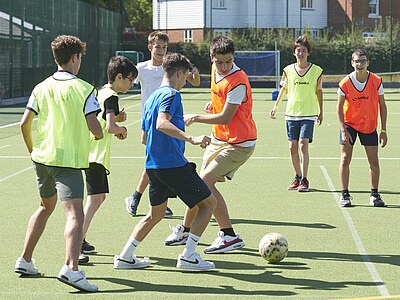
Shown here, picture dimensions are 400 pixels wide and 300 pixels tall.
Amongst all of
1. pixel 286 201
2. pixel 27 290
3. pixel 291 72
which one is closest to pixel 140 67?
pixel 286 201

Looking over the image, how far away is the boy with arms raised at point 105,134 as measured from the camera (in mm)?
8797

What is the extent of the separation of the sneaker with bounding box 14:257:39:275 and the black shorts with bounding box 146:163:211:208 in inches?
44.2

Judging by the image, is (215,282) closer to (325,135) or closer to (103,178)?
(103,178)

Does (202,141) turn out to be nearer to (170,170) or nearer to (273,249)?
(170,170)

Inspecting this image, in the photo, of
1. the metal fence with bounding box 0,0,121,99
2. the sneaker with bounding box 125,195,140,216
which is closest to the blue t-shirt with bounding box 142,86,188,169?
the sneaker with bounding box 125,195,140,216

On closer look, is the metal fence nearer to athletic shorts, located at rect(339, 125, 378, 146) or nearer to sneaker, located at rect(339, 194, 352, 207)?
athletic shorts, located at rect(339, 125, 378, 146)

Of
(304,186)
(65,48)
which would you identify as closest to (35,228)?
(65,48)

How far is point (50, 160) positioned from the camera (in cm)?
767

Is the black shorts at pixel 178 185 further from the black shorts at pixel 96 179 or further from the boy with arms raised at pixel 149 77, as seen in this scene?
the boy with arms raised at pixel 149 77

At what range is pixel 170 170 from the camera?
323 inches

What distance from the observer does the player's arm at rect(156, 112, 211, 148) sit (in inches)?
306

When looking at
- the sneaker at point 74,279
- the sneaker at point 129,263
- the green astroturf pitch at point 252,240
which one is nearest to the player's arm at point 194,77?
the green astroturf pitch at point 252,240

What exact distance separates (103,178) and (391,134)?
14363mm

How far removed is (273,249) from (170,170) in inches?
48.1
